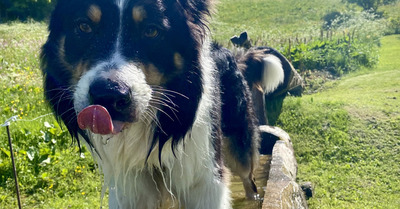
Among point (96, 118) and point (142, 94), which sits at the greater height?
point (142, 94)

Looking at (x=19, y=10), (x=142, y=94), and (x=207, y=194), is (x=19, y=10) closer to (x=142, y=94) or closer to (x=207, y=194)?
(x=207, y=194)

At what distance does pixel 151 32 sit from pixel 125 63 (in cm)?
37

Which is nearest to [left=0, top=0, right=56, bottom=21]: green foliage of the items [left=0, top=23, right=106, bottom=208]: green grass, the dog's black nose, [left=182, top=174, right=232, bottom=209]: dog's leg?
[left=0, top=23, right=106, bottom=208]: green grass

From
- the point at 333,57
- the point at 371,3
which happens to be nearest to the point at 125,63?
the point at 333,57

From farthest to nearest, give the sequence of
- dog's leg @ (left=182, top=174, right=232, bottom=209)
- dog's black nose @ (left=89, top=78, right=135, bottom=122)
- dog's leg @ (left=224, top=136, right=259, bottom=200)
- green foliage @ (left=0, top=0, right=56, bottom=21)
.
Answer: green foliage @ (left=0, top=0, right=56, bottom=21), dog's leg @ (left=224, top=136, right=259, bottom=200), dog's leg @ (left=182, top=174, right=232, bottom=209), dog's black nose @ (left=89, top=78, right=135, bottom=122)

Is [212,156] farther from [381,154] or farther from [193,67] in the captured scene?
[381,154]

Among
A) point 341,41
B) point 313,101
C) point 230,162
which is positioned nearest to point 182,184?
point 230,162

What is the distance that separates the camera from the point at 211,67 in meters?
3.18

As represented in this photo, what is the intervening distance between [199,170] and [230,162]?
1.15 metres

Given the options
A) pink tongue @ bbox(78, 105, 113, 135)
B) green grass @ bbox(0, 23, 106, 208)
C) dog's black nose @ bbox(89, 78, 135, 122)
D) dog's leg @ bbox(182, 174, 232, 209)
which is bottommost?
green grass @ bbox(0, 23, 106, 208)

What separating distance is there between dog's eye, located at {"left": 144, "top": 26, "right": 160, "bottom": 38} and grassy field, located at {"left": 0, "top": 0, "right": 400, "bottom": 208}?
69 cm

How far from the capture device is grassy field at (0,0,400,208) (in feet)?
14.9

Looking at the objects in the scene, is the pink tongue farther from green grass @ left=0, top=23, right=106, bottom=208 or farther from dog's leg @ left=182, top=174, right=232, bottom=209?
green grass @ left=0, top=23, right=106, bottom=208

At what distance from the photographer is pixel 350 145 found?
5.88 metres
